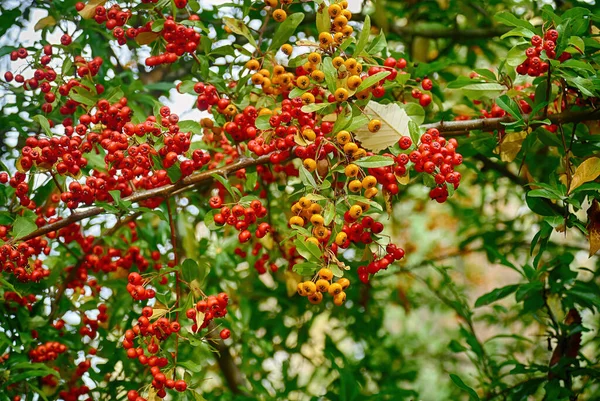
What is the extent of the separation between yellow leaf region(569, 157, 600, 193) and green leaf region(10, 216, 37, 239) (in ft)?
3.93

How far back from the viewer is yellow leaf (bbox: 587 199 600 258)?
1.41m

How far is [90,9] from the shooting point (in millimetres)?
1600

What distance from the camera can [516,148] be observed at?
1.60 metres

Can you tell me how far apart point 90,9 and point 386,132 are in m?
0.80

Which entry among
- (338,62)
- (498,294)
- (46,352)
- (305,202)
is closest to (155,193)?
(305,202)

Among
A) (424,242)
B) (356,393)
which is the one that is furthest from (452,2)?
(424,242)

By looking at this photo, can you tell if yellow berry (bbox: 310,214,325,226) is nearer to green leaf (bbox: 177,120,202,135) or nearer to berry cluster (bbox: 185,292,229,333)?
berry cluster (bbox: 185,292,229,333)

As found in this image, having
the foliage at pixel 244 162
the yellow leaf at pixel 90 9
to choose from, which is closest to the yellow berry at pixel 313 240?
the foliage at pixel 244 162

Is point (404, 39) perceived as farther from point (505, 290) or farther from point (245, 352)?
point (245, 352)

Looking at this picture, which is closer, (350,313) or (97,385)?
(97,385)

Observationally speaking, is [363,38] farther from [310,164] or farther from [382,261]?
[382,261]

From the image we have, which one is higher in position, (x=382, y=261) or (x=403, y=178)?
(x=403, y=178)

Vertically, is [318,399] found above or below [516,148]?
below

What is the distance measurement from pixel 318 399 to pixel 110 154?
1.02 metres
